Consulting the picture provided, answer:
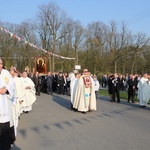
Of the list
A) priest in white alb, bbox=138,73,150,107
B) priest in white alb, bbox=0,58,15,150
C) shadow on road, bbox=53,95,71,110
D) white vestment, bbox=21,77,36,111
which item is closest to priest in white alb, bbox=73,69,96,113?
shadow on road, bbox=53,95,71,110

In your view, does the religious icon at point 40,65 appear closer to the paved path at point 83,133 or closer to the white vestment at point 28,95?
the white vestment at point 28,95

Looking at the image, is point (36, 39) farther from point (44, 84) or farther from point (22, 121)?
point (22, 121)

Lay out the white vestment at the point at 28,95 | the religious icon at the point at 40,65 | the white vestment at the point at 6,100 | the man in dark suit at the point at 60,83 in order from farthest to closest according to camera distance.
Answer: the religious icon at the point at 40,65 → the man in dark suit at the point at 60,83 → the white vestment at the point at 28,95 → the white vestment at the point at 6,100

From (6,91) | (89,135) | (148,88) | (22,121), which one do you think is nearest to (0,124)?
(6,91)

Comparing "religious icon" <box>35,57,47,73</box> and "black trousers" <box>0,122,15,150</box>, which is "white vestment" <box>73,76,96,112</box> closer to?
"black trousers" <box>0,122,15,150</box>

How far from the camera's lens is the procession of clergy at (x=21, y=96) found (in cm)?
534

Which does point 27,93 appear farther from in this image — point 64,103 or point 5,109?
point 5,109

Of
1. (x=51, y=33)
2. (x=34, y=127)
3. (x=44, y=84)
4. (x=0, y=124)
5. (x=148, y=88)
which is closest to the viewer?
(x=0, y=124)

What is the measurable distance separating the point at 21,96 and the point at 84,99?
9.21 feet

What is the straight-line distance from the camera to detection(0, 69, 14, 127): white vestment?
5.25 meters

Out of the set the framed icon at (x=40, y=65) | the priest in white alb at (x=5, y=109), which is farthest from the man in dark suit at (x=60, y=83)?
the priest in white alb at (x=5, y=109)

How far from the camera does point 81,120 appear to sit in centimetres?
970

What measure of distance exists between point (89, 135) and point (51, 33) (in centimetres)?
4033

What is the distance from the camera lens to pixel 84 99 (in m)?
11.6
